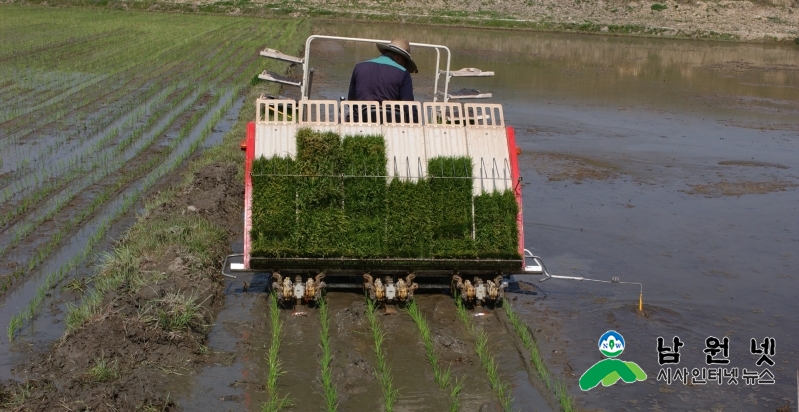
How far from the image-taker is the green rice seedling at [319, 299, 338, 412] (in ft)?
19.2

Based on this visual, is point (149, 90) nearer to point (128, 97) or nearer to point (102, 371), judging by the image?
point (128, 97)

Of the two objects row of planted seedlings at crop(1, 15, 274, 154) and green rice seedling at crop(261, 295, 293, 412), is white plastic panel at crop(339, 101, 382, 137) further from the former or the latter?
row of planted seedlings at crop(1, 15, 274, 154)

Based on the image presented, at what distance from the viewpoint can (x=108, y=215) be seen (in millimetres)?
10273

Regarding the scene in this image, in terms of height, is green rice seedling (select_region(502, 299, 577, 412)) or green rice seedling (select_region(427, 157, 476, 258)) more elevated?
green rice seedling (select_region(427, 157, 476, 258))

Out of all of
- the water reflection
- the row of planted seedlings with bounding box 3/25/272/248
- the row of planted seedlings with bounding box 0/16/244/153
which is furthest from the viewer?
the water reflection

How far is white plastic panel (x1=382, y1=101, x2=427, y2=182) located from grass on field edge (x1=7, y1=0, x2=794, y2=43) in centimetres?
3869

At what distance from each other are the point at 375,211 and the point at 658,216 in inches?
206

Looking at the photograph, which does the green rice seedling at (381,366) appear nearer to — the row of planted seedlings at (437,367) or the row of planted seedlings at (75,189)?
the row of planted seedlings at (437,367)

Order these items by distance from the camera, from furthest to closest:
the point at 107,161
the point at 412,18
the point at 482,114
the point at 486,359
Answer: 1. the point at 412,18
2. the point at 107,161
3. the point at 482,114
4. the point at 486,359

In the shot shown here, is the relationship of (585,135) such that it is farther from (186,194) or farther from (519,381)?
(519,381)

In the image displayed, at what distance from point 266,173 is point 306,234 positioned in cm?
61

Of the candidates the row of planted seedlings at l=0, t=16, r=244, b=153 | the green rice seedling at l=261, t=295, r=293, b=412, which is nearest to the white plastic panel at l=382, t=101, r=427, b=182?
the green rice seedling at l=261, t=295, r=293, b=412

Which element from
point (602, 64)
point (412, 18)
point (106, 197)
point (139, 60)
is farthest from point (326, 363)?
point (412, 18)

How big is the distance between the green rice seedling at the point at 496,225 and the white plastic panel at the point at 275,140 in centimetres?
165
